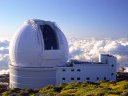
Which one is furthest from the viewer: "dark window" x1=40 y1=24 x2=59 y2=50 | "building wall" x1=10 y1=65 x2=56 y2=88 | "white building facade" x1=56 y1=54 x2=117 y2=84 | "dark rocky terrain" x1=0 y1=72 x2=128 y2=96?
"white building facade" x1=56 y1=54 x2=117 y2=84

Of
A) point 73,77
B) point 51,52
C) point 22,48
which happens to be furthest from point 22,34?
point 73,77

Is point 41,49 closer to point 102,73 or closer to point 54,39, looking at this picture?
point 54,39

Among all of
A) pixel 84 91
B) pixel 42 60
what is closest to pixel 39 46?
pixel 42 60

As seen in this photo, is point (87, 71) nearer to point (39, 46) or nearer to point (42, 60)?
point (42, 60)

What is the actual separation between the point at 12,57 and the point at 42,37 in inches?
257

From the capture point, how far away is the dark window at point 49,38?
51822mm

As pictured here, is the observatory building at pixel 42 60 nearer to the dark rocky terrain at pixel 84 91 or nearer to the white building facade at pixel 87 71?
the white building facade at pixel 87 71

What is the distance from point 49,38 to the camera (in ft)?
172

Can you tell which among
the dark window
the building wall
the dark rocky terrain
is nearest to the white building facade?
the building wall

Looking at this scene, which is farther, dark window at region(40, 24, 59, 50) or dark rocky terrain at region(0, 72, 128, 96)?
dark window at region(40, 24, 59, 50)

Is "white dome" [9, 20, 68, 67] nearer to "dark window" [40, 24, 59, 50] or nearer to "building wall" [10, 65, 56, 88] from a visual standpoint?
"dark window" [40, 24, 59, 50]

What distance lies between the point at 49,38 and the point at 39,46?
220 cm

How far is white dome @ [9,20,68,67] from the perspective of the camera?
51.3 meters

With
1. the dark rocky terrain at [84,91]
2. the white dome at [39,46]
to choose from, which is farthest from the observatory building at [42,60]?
the dark rocky terrain at [84,91]
